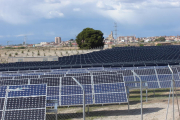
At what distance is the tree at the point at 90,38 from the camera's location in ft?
300

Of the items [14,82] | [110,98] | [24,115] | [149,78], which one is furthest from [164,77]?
[24,115]

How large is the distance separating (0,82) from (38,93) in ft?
16.8

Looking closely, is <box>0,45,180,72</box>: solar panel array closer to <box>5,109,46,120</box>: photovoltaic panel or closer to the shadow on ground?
the shadow on ground

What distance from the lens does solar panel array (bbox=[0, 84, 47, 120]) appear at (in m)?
10.7

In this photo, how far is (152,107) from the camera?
643 inches

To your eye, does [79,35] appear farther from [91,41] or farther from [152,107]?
[152,107]

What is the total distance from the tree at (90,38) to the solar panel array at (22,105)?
79.5 m

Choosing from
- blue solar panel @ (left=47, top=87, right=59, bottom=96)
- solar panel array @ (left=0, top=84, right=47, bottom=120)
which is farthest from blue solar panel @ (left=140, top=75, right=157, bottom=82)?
solar panel array @ (left=0, top=84, right=47, bottom=120)

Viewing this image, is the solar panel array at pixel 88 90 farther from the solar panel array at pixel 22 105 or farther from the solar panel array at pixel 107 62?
the solar panel array at pixel 107 62

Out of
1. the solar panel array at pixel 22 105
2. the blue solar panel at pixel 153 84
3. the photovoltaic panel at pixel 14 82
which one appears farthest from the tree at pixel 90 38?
the solar panel array at pixel 22 105

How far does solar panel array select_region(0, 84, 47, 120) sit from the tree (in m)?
79.5

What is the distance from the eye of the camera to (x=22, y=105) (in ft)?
35.9

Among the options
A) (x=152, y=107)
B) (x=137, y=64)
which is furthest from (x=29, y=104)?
(x=137, y=64)

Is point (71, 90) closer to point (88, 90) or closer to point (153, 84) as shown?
point (88, 90)
